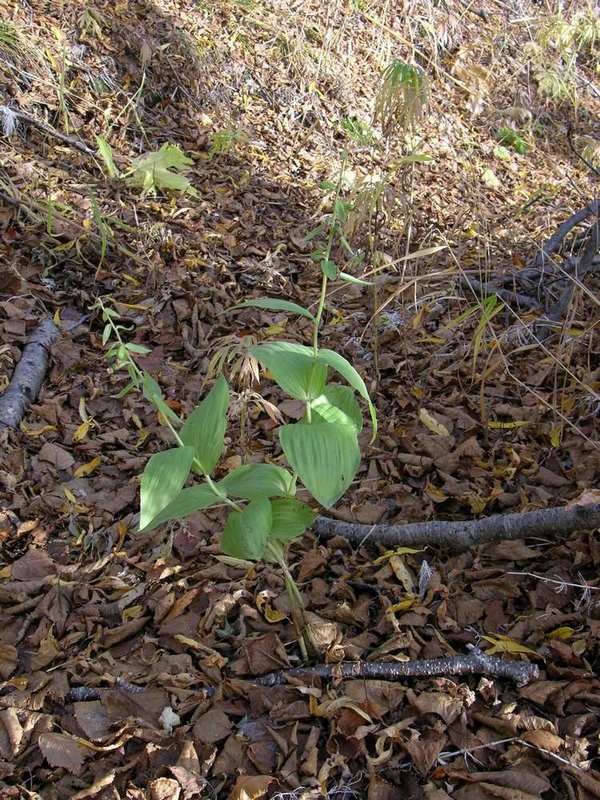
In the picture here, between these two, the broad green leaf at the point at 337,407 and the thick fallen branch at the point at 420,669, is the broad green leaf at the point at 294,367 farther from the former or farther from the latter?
the thick fallen branch at the point at 420,669

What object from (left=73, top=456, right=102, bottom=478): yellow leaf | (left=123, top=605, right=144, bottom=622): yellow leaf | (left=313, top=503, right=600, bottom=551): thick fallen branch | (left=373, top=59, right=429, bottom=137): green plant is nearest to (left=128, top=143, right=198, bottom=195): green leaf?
(left=373, top=59, right=429, bottom=137): green plant

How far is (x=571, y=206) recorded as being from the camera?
4043mm

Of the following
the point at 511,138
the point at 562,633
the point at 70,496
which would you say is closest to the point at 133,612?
the point at 70,496

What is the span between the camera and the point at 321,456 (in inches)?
47.2

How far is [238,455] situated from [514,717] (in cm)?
115

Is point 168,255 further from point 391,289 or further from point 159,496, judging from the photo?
point 159,496

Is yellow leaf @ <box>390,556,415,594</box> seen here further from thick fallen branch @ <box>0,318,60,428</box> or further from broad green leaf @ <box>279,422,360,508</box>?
thick fallen branch @ <box>0,318,60,428</box>

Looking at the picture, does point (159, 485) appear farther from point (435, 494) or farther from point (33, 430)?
point (33, 430)

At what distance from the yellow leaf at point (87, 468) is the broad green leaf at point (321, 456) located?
1.15 meters

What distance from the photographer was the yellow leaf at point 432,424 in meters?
2.20

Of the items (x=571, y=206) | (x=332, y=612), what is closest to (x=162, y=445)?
(x=332, y=612)

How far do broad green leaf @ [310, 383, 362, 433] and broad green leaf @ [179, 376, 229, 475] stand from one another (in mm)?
185

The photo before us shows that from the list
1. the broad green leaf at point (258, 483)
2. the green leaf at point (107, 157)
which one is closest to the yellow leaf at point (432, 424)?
the broad green leaf at point (258, 483)

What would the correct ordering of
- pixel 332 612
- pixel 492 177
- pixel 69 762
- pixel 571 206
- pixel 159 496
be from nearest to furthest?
pixel 159 496
pixel 69 762
pixel 332 612
pixel 571 206
pixel 492 177
